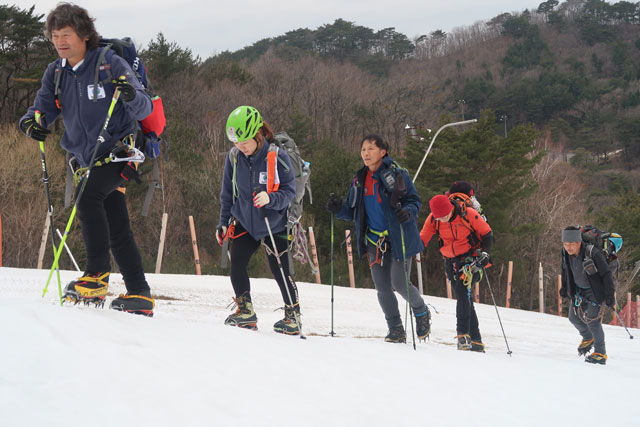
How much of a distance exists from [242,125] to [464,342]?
3.49 m

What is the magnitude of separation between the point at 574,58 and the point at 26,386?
4556 inches

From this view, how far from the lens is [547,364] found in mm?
6383

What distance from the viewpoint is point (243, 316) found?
5.50m

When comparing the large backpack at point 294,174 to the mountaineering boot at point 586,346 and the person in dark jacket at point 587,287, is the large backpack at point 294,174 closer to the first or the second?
the person in dark jacket at point 587,287

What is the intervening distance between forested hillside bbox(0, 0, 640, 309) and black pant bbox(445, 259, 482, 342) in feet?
37.6

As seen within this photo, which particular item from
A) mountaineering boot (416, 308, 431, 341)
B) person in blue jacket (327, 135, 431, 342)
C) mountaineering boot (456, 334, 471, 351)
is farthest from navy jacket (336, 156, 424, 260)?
mountaineering boot (456, 334, 471, 351)

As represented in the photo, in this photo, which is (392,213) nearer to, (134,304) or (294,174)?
(294,174)

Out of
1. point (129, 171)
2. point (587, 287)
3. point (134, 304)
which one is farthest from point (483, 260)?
point (129, 171)

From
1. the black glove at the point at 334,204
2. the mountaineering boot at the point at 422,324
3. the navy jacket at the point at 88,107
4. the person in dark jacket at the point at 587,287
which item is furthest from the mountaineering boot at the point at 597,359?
the navy jacket at the point at 88,107

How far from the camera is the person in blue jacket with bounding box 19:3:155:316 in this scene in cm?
432

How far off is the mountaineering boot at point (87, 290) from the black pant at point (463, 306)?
406 centimetres

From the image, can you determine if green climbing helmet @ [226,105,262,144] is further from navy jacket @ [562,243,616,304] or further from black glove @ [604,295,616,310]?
black glove @ [604,295,616,310]

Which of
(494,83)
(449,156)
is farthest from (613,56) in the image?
(449,156)

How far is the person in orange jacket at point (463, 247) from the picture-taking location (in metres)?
7.12
